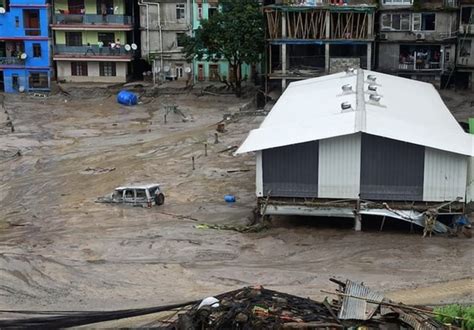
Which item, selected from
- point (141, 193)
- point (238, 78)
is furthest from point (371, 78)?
point (238, 78)

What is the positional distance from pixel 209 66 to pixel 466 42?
19984 millimetres

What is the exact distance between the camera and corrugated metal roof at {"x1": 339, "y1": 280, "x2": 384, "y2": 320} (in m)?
17.5

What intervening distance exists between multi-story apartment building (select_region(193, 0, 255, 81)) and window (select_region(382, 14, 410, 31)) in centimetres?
1145

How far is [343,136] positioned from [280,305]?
1314 cm

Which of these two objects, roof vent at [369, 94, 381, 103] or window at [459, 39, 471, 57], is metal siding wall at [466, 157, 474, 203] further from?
window at [459, 39, 471, 57]

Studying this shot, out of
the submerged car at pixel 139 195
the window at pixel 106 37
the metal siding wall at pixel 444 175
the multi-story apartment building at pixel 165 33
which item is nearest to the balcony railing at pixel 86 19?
the window at pixel 106 37

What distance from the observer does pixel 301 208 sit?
30469 millimetres

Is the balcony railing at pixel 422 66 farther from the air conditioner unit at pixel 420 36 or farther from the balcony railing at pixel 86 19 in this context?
the balcony railing at pixel 86 19

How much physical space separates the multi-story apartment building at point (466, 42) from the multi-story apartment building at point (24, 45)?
31566mm

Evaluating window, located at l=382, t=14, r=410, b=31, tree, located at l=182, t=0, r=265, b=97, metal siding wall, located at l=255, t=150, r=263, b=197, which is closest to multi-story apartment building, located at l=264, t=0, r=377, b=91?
tree, located at l=182, t=0, r=265, b=97

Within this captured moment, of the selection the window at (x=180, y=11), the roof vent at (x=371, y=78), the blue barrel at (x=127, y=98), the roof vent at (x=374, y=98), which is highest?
the window at (x=180, y=11)

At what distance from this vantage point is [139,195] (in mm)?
34750

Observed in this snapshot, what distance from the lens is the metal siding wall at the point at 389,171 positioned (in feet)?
98.4

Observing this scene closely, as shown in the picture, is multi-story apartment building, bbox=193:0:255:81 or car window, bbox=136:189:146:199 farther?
multi-story apartment building, bbox=193:0:255:81
